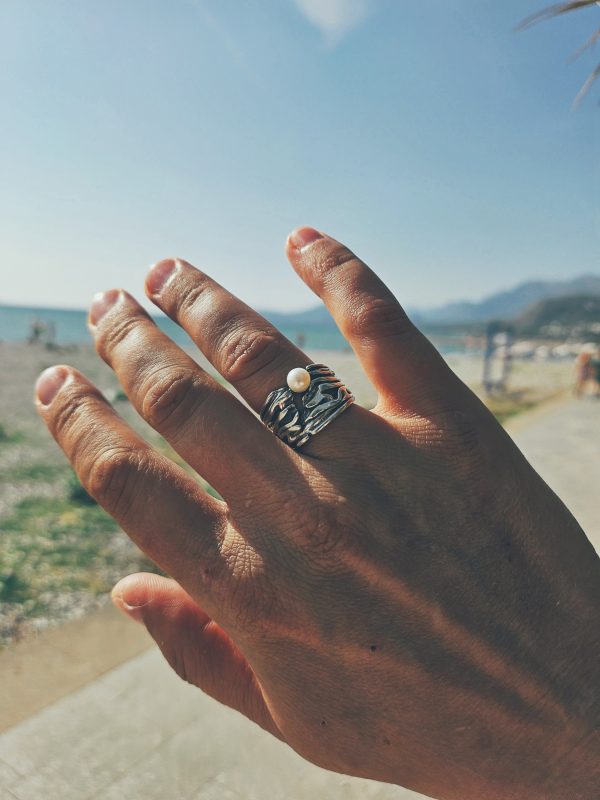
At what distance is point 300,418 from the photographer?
Result: 133 centimetres

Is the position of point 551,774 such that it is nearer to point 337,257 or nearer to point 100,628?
point 337,257

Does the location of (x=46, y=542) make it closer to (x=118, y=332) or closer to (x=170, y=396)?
(x=118, y=332)

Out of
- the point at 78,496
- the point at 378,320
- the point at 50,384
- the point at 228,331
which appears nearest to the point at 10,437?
the point at 78,496

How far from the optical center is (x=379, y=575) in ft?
4.19

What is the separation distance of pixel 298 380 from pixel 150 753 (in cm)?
222

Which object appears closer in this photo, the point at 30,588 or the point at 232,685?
the point at 232,685

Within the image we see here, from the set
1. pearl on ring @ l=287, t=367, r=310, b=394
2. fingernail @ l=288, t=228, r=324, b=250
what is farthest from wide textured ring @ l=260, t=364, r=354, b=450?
fingernail @ l=288, t=228, r=324, b=250

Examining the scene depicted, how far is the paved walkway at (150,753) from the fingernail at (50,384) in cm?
186

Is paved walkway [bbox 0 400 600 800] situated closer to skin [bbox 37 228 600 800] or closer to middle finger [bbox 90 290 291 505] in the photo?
skin [bbox 37 228 600 800]

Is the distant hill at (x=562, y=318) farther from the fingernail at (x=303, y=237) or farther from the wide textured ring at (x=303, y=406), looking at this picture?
the wide textured ring at (x=303, y=406)

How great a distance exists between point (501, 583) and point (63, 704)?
265cm

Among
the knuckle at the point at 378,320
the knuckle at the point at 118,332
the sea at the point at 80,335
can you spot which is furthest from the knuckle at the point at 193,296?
the sea at the point at 80,335

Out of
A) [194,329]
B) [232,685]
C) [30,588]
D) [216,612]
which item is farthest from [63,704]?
[194,329]

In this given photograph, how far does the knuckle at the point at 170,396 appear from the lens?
1362 millimetres
